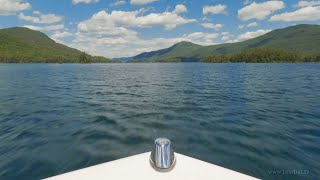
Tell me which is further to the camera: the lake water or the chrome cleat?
the lake water

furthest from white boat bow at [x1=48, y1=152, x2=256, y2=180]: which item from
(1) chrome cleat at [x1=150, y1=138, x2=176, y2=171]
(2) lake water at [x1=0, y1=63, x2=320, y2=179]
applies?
(2) lake water at [x1=0, y1=63, x2=320, y2=179]

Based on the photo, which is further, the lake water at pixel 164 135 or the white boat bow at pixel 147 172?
the lake water at pixel 164 135

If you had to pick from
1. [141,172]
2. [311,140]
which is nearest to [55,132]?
[141,172]

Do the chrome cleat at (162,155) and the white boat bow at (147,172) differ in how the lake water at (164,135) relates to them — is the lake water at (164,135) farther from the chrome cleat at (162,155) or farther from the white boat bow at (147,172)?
the chrome cleat at (162,155)

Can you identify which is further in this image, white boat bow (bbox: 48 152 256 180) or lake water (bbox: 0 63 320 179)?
lake water (bbox: 0 63 320 179)

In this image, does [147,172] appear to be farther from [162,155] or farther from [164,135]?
[164,135]

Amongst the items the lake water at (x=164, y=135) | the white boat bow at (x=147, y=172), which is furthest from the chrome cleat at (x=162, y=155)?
the lake water at (x=164, y=135)

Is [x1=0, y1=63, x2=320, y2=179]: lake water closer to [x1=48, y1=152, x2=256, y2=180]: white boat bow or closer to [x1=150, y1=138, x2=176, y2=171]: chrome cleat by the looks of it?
[x1=48, y1=152, x2=256, y2=180]: white boat bow

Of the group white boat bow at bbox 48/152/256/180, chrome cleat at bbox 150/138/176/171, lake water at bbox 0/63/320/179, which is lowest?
lake water at bbox 0/63/320/179

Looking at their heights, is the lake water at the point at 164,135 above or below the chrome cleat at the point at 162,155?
below

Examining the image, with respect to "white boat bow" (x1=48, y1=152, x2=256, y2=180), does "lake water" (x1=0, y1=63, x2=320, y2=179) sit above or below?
below

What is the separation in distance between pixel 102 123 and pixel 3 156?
16.3 feet

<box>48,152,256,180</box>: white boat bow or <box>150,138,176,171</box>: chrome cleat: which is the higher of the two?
<box>150,138,176,171</box>: chrome cleat

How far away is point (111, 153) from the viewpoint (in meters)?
8.10
